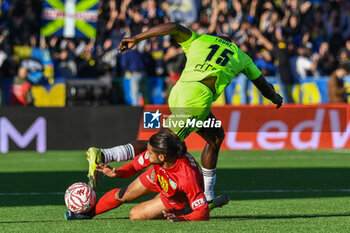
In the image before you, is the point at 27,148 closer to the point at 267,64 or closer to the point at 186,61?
the point at 267,64

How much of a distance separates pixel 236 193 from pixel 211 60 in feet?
9.29

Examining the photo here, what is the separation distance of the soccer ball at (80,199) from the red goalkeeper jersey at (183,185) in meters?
0.39

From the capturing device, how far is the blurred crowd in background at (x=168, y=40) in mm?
20469

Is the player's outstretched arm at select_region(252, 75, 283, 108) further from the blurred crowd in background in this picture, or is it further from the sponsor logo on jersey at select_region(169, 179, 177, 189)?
the blurred crowd in background

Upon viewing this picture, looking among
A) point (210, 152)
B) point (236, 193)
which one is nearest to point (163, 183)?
point (210, 152)

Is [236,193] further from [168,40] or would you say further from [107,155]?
[168,40]

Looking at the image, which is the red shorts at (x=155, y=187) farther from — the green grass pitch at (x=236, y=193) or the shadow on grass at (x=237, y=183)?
the shadow on grass at (x=237, y=183)

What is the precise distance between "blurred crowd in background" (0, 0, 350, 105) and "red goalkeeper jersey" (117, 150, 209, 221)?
11101 mm

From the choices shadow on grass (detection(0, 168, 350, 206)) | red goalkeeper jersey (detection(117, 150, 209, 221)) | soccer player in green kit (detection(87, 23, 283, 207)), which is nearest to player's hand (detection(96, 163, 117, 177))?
red goalkeeper jersey (detection(117, 150, 209, 221))

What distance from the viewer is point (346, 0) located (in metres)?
25.6

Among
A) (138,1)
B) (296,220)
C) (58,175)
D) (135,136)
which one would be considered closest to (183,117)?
(296,220)

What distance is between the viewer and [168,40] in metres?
21.6

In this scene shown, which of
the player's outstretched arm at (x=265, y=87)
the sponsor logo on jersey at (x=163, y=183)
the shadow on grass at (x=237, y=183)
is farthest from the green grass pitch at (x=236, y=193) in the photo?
the player's outstretched arm at (x=265, y=87)

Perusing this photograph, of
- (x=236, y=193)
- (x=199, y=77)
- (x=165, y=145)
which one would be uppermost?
(x=199, y=77)
